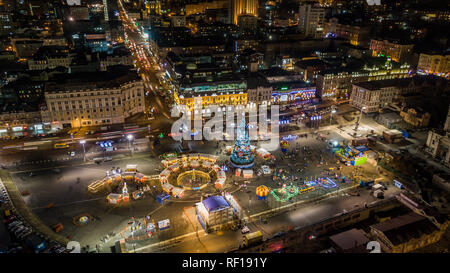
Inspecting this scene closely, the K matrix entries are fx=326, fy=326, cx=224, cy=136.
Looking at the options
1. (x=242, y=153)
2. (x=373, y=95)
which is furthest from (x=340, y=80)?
(x=242, y=153)

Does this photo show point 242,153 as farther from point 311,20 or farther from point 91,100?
point 311,20

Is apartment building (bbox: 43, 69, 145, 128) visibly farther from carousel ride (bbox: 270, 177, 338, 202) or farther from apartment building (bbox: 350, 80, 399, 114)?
apartment building (bbox: 350, 80, 399, 114)

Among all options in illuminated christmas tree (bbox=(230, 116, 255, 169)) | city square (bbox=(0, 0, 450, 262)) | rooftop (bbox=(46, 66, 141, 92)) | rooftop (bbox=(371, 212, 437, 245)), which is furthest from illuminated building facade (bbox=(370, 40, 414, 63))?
rooftop (bbox=(46, 66, 141, 92))

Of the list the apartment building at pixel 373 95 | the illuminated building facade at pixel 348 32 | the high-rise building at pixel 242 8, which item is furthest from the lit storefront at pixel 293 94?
the high-rise building at pixel 242 8

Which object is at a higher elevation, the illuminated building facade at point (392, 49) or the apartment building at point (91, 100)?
the illuminated building facade at point (392, 49)

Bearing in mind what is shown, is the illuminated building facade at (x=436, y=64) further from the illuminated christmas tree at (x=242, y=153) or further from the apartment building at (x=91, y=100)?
the apartment building at (x=91, y=100)
